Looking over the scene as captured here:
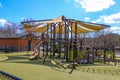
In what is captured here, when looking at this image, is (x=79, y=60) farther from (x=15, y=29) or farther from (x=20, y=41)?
(x=15, y=29)

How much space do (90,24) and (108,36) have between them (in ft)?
131

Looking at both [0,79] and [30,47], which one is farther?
[30,47]

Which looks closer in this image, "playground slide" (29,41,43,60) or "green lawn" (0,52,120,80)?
"green lawn" (0,52,120,80)

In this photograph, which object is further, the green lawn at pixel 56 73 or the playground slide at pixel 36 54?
the playground slide at pixel 36 54

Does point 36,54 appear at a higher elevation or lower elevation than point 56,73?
higher

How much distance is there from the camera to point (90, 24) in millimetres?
16781

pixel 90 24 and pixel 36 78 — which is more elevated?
pixel 90 24

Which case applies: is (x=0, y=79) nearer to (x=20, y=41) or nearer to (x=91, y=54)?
(x=91, y=54)

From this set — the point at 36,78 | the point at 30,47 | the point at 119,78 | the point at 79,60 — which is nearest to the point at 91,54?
the point at 79,60

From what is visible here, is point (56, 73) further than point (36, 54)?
No

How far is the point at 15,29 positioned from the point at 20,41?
26.3 metres

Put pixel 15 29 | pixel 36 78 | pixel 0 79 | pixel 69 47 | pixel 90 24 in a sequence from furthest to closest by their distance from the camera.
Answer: pixel 15 29 → pixel 69 47 → pixel 90 24 → pixel 36 78 → pixel 0 79

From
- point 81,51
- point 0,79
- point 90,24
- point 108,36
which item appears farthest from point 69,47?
point 108,36

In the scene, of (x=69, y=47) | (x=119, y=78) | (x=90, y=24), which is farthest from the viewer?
(x=69, y=47)
